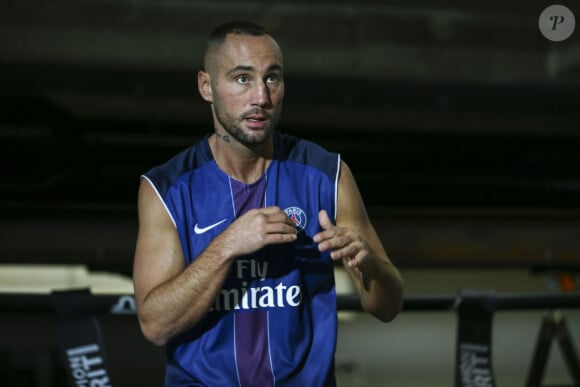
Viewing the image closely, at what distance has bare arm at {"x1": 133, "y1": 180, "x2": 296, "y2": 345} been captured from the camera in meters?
1.30

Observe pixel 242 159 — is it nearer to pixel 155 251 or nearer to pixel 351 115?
pixel 155 251

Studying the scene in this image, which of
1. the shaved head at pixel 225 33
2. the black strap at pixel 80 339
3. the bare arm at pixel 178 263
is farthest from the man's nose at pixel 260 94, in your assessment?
the black strap at pixel 80 339

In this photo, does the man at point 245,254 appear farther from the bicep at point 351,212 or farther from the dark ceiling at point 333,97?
the dark ceiling at point 333,97

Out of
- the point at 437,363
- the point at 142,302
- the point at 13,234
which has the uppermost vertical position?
the point at 13,234

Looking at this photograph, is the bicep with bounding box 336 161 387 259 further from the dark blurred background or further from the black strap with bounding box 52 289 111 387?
the dark blurred background

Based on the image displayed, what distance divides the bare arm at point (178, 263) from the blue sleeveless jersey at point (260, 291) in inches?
1.5

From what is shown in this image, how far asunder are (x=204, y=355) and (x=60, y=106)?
7.56 feet

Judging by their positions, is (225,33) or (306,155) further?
(306,155)

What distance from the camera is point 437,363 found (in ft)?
11.6

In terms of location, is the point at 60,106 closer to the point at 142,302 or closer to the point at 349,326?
the point at 349,326

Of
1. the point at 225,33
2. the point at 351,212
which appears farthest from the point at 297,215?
the point at 225,33

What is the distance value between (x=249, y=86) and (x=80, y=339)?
93 centimetres

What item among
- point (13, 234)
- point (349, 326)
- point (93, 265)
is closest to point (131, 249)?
point (93, 265)

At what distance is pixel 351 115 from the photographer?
3.79m
